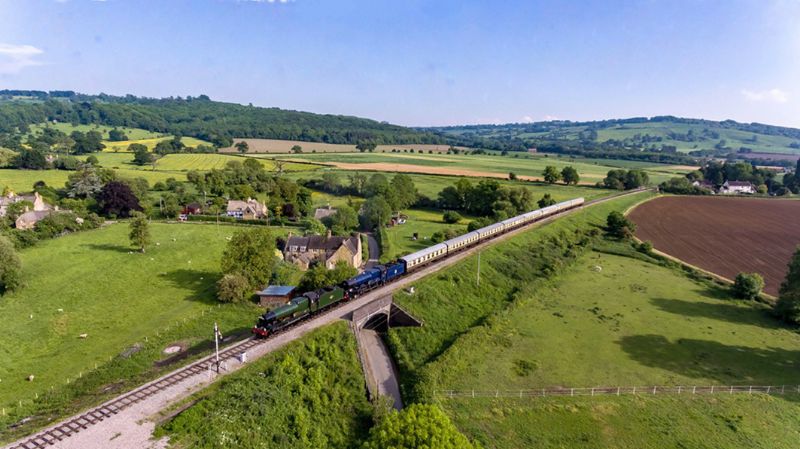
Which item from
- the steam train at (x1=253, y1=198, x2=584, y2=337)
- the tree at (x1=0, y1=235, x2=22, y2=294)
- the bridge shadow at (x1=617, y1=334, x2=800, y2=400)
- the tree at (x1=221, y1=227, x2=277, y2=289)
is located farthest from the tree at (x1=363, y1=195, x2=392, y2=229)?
the tree at (x1=0, y1=235, x2=22, y2=294)

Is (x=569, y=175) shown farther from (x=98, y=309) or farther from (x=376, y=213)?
(x=98, y=309)

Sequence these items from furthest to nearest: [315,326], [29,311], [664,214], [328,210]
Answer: [664,214] → [328,210] → [29,311] → [315,326]

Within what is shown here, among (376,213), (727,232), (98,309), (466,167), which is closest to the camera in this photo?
(98,309)

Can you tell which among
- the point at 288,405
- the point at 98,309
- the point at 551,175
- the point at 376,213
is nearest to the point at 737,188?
the point at 551,175

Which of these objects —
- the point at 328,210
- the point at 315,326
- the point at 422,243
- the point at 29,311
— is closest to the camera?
the point at 315,326

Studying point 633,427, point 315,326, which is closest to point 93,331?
point 315,326

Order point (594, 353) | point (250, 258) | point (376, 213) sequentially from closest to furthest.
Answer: point (594, 353) < point (250, 258) < point (376, 213)

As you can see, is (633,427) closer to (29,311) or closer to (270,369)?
(270,369)
